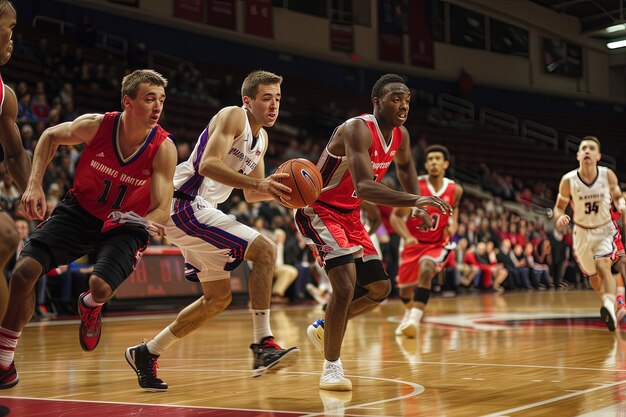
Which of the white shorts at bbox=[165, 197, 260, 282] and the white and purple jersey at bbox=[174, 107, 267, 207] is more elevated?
the white and purple jersey at bbox=[174, 107, 267, 207]

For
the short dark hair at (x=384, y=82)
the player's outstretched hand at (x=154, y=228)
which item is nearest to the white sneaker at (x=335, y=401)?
the player's outstretched hand at (x=154, y=228)

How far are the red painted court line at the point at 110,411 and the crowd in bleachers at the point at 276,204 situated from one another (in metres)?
6.77

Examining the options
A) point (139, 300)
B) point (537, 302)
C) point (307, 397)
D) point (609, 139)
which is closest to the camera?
point (307, 397)

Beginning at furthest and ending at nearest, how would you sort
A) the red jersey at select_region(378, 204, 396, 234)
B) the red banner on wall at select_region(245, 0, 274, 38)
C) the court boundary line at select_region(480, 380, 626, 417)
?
the red banner on wall at select_region(245, 0, 274, 38) → the red jersey at select_region(378, 204, 396, 234) → the court boundary line at select_region(480, 380, 626, 417)

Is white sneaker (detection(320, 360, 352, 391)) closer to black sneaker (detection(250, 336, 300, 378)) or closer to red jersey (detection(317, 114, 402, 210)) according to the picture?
black sneaker (detection(250, 336, 300, 378))

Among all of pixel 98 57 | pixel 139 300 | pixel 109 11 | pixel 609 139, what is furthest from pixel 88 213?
pixel 609 139

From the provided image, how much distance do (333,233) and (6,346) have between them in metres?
1.90

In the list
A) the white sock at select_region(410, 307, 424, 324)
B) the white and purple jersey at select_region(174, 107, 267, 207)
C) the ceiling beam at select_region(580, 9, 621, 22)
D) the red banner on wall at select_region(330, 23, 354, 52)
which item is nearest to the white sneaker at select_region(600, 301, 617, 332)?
the white sock at select_region(410, 307, 424, 324)

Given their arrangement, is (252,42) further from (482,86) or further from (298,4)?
(482,86)

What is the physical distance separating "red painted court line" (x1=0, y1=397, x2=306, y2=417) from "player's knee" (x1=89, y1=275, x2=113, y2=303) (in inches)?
20.7

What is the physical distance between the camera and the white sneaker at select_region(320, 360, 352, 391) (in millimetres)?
4602

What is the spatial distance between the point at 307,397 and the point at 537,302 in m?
10.3

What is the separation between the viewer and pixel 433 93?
27.0 meters

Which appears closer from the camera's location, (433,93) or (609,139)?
(433,93)
